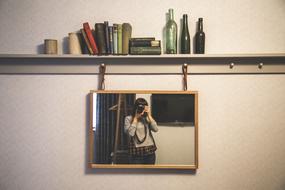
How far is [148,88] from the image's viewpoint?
198 centimetres

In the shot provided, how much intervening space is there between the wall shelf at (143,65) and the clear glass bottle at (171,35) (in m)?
0.07

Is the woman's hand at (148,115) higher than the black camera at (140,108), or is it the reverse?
the black camera at (140,108)

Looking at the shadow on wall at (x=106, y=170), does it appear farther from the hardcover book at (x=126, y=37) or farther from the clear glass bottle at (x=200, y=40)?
the clear glass bottle at (x=200, y=40)

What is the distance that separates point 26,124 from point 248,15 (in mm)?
1763

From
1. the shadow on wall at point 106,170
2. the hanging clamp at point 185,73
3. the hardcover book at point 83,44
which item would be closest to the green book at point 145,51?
the hanging clamp at point 185,73

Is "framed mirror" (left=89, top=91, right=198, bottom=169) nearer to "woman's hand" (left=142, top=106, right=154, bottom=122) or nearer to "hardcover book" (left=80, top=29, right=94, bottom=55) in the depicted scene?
"woman's hand" (left=142, top=106, right=154, bottom=122)

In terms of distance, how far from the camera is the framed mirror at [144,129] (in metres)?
1.92

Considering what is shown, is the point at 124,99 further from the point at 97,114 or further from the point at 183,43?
the point at 183,43

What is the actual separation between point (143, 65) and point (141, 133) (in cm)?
47

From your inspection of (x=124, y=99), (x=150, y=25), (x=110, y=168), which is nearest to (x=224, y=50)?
(x=150, y=25)

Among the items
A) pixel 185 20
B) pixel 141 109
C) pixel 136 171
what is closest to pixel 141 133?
pixel 141 109

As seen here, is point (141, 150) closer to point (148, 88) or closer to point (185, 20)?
point (148, 88)

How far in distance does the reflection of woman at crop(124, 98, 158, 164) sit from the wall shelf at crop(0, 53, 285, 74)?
0.86 feet

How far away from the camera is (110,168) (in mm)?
1963
